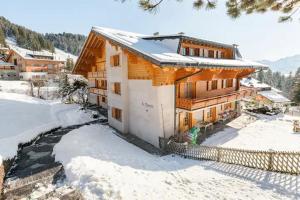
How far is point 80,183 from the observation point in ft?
27.3

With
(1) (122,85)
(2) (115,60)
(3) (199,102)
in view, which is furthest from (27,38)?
(3) (199,102)

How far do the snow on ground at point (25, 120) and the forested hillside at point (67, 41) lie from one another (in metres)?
127

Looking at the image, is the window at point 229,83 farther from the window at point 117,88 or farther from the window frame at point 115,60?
the window frame at point 115,60

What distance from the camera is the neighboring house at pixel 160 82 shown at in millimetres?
14453

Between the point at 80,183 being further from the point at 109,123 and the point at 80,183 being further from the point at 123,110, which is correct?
the point at 109,123

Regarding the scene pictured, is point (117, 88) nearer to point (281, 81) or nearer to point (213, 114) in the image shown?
point (213, 114)

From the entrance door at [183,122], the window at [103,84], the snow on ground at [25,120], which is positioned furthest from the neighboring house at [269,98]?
the snow on ground at [25,120]

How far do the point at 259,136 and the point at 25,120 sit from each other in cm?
2188

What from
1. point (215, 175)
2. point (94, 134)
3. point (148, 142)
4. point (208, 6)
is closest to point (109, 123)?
point (94, 134)

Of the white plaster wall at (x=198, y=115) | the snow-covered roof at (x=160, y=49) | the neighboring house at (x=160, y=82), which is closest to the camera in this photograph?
the snow-covered roof at (x=160, y=49)

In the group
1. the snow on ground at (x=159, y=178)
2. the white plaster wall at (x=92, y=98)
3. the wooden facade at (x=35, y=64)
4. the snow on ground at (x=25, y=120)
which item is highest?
the wooden facade at (x=35, y=64)

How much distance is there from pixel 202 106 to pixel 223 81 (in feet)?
25.6

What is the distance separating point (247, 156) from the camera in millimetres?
11539

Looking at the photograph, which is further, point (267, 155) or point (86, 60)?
point (86, 60)
